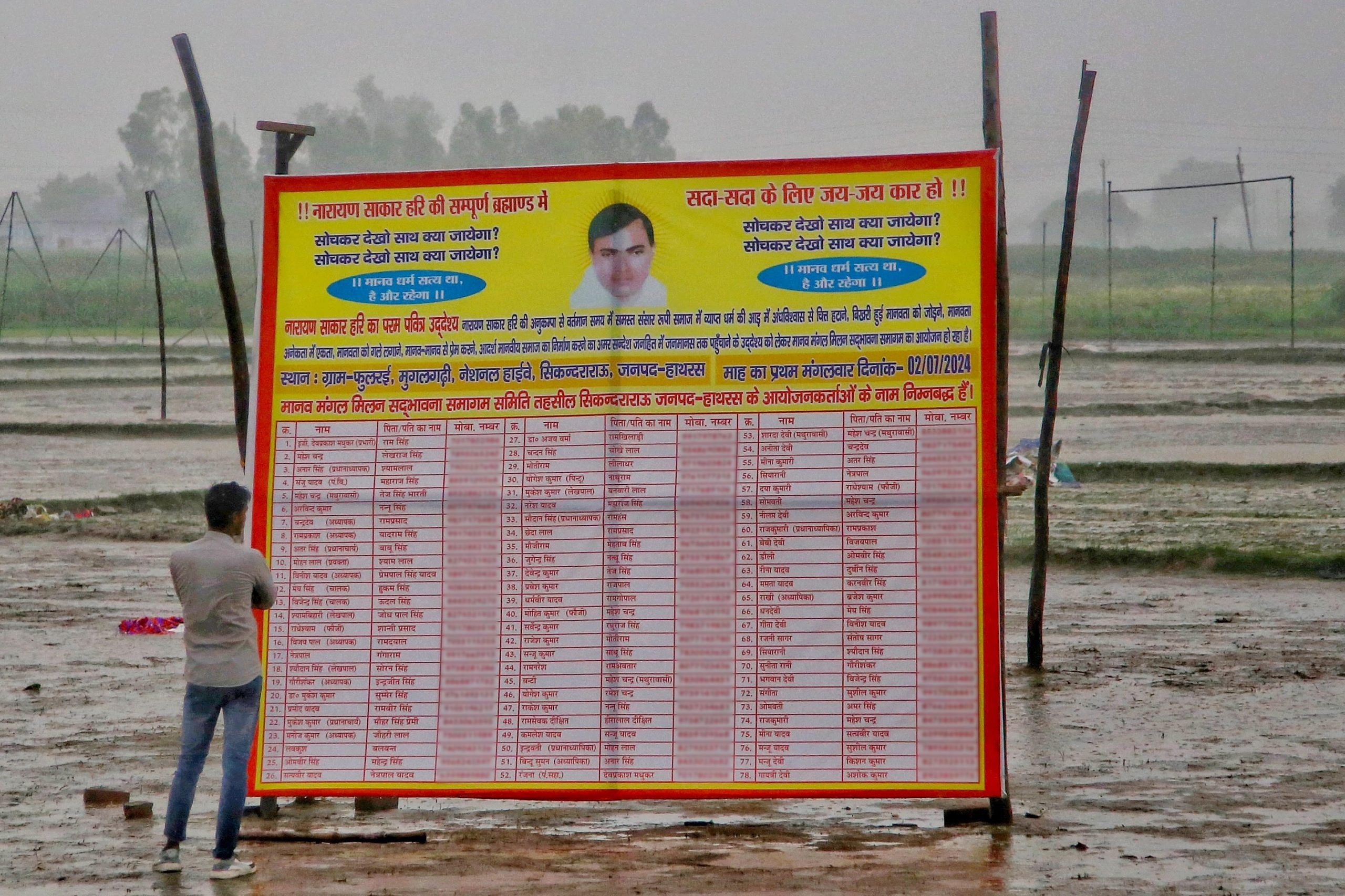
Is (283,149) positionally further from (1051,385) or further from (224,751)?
(1051,385)

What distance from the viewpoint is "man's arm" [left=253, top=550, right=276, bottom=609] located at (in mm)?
5739

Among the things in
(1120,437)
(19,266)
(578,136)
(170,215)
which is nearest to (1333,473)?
(1120,437)

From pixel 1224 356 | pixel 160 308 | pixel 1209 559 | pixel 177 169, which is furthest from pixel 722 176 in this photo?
pixel 177 169

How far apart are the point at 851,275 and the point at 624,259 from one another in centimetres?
90

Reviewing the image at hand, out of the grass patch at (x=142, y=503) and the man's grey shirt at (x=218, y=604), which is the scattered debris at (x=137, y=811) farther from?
the grass patch at (x=142, y=503)

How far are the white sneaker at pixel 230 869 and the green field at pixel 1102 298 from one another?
1247 inches

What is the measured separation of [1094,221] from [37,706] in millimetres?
66739

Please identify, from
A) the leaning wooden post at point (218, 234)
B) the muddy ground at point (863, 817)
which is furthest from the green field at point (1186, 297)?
the leaning wooden post at point (218, 234)

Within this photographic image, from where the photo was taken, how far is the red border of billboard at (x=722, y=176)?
5.97 metres

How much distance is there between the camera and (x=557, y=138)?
84.9 m

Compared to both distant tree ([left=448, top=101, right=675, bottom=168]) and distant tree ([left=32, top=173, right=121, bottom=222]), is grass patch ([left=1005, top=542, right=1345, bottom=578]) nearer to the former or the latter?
distant tree ([left=448, top=101, right=675, bottom=168])

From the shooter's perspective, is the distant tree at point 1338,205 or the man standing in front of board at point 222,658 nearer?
the man standing in front of board at point 222,658

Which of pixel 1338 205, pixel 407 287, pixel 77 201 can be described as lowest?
pixel 407 287

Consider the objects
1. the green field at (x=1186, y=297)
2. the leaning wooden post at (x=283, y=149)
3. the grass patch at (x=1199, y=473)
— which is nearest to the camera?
the leaning wooden post at (x=283, y=149)
